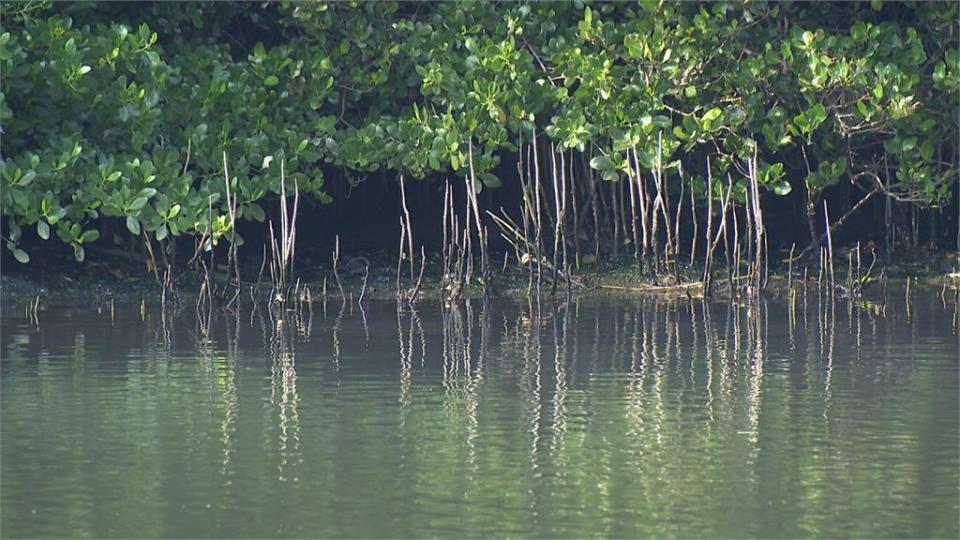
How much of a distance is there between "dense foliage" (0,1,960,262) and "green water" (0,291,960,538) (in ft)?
5.19

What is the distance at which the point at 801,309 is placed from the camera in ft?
52.6

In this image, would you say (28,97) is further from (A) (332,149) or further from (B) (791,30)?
(B) (791,30)

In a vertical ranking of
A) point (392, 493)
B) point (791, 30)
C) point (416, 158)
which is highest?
point (791, 30)

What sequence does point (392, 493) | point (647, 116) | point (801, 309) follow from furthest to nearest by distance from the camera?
point (647, 116), point (801, 309), point (392, 493)

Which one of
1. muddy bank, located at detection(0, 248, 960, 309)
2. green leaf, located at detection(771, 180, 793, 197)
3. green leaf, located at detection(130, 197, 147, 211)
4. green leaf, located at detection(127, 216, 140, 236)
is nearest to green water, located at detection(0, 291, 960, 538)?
green leaf, located at detection(127, 216, 140, 236)

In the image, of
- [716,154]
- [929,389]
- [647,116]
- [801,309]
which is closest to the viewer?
[929,389]

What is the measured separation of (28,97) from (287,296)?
2680 millimetres

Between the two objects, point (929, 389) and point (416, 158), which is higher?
point (416, 158)

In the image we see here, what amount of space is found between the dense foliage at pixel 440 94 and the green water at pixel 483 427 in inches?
62.3

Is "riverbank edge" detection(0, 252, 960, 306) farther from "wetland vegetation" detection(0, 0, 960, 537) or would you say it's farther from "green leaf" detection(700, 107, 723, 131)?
"green leaf" detection(700, 107, 723, 131)

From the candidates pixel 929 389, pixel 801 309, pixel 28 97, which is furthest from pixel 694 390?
pixel 28 97

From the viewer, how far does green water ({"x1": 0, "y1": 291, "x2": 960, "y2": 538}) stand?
8.22 metres

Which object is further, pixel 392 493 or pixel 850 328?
pixel 850 328

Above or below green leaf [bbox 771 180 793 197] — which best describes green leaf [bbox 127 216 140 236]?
below
